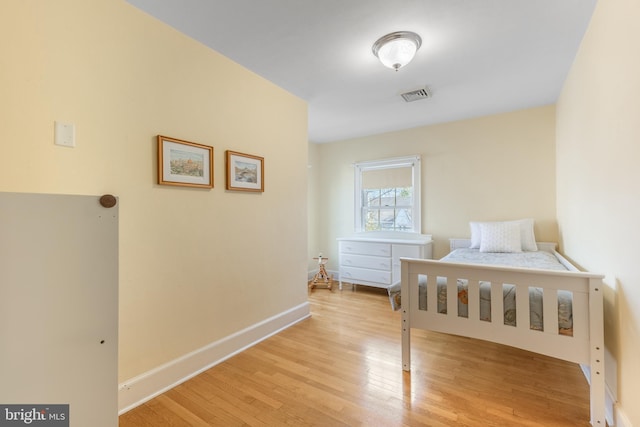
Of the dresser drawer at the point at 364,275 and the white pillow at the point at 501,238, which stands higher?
the white pillow at the point at 501,238

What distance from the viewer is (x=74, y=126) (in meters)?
1.42

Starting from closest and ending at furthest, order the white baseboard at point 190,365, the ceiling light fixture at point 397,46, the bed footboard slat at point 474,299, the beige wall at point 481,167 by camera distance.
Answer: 1. the white baseboard at point 190,365
2. the bed footboard slat at point 474,299
3. the ceiling light fixture at point 397,46
4. the beige wall at point 481,167

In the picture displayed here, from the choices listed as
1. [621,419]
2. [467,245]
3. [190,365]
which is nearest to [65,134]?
[190,365]

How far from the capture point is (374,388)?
1732 millimetres

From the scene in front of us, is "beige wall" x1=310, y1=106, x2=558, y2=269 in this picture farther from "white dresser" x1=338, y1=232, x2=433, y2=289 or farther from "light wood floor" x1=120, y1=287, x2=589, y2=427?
"light wood floor" x1=120, y1=287, x2=589, y2=427

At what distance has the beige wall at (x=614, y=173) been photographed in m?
1.23

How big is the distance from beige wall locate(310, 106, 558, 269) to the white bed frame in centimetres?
185

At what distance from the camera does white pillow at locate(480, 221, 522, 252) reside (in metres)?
2.97

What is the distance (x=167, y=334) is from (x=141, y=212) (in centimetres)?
79

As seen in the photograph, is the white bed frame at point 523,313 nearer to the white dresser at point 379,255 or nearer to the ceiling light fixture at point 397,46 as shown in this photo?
the ceiling light fixture at point 397,46

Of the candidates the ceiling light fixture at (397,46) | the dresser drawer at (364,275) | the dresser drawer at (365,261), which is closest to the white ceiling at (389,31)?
the ceiling light fixture at (397,46)

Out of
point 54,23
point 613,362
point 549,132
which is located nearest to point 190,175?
point 54,23

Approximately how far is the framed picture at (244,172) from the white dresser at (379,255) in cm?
193

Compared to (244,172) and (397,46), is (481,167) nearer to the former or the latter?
(397,46)
